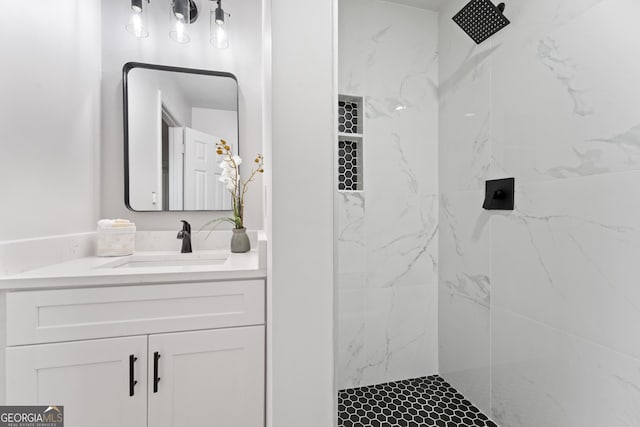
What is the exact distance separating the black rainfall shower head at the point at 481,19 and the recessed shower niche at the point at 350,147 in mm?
633

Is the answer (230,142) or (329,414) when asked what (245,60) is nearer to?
(230,142)

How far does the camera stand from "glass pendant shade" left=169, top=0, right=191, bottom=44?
62.5 inches

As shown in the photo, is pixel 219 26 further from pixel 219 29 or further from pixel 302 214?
pixel 302 214

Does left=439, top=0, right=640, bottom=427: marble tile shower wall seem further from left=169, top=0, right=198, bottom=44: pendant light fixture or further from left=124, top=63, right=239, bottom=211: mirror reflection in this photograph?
left=169, top=0, right=198, bottom=44: pendant light fixture

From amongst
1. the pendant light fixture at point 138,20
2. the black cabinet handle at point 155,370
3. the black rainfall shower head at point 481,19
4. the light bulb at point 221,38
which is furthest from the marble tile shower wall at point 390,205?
the pendant light fixture at point 138,20

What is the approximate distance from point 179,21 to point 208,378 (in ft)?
5.91

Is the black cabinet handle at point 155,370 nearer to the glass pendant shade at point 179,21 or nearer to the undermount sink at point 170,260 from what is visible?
the undermount sink at point 170,260

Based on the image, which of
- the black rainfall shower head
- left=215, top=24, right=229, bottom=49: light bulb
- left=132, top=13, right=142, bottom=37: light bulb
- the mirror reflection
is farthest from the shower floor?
left=132, top=13, right=142, bottom=37: light bulb

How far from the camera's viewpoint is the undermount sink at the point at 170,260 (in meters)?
1.48

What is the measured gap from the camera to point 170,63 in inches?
66.1

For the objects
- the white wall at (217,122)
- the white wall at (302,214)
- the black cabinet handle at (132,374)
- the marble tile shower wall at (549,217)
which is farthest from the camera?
the white wall at (217,122)

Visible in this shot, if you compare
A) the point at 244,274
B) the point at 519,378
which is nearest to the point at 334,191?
the point at 244,274

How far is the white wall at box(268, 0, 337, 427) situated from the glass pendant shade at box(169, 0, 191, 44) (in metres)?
1.14

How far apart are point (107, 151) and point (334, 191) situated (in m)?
1.45
